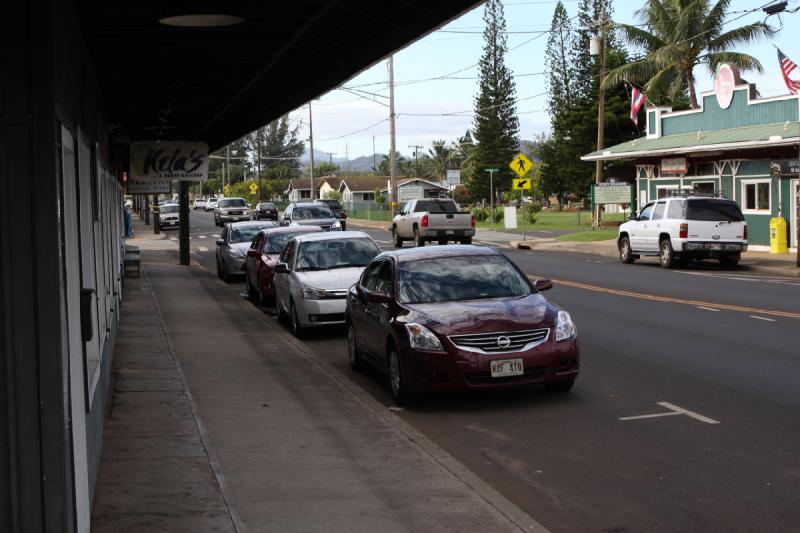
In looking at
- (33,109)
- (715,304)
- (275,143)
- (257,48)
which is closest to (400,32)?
(257,48)

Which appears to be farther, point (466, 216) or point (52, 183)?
point (466, 216)

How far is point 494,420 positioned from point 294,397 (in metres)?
2.25

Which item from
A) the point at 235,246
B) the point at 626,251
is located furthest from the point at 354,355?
the point at 626,251

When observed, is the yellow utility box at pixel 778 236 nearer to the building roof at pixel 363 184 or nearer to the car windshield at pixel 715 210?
the car windshield at pixel 715 210

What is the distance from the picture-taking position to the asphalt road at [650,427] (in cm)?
723

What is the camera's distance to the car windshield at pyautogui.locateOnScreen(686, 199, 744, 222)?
94.9ft

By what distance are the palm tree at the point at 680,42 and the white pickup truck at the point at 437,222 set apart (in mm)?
17767

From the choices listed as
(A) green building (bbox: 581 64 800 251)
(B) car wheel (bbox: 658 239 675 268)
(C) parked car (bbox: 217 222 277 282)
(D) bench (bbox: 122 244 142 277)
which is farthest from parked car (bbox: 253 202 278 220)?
(B) car wheel (bbox: 658 239 675 268)

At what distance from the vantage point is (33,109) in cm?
476

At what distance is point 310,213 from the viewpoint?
4141cm

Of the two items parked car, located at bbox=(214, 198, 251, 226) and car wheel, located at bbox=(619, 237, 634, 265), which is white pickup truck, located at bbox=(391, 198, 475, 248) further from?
parked car, located at bbox=(214, 198, 251, 226)

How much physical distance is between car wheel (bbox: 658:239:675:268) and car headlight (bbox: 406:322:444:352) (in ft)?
66.0

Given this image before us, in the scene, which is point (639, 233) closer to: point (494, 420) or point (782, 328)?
point (782, 328)

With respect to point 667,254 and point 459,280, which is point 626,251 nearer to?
point 667,254
